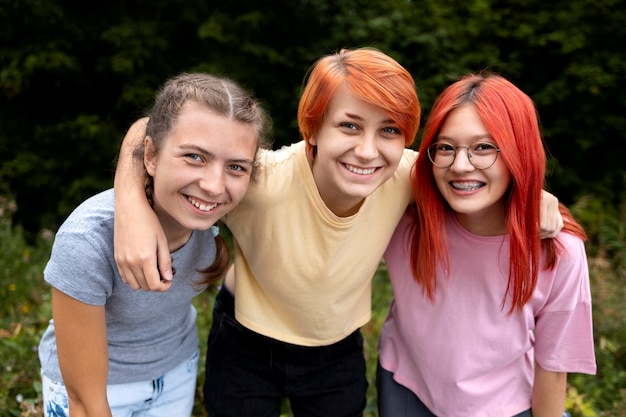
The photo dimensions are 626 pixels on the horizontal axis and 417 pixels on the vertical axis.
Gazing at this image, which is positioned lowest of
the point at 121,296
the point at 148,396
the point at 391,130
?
the point at 148,396

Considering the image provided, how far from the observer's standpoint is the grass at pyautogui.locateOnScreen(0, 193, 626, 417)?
8.39 ft

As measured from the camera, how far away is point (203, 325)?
303 centimetres

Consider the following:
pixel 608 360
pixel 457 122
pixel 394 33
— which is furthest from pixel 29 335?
pixel 394 33

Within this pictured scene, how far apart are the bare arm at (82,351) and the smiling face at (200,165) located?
0.36 metres

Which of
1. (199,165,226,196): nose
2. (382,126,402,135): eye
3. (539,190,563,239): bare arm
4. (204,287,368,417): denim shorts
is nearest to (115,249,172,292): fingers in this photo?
(199,165,226,196): nose

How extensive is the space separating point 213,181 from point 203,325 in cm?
167

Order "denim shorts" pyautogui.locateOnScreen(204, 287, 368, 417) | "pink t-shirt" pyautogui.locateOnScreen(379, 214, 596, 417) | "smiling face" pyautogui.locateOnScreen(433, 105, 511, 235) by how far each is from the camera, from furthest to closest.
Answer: "denim shorts" pyautogui.locateOnScreen(204, 287, 368, 417), "pink t-shirt" pyautogui.locateOnScreen(379, 214, 596, 417), "smiling face" pyautogui.locateOnScreen(433, 105, 511, 235)

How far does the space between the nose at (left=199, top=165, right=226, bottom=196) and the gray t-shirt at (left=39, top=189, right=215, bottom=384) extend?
281mm

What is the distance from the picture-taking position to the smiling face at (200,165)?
155 cm

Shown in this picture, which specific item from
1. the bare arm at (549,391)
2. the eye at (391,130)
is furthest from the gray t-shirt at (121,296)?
the bare arm at (549,391)

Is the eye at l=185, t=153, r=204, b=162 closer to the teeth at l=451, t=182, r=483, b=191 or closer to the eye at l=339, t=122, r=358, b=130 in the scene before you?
the eye at l=339, t=122, r=358, b=130

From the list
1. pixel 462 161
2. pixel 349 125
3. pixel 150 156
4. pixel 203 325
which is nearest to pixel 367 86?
pixel 349 125

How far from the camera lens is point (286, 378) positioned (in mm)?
1988

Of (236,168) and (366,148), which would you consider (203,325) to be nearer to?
(236,168)
